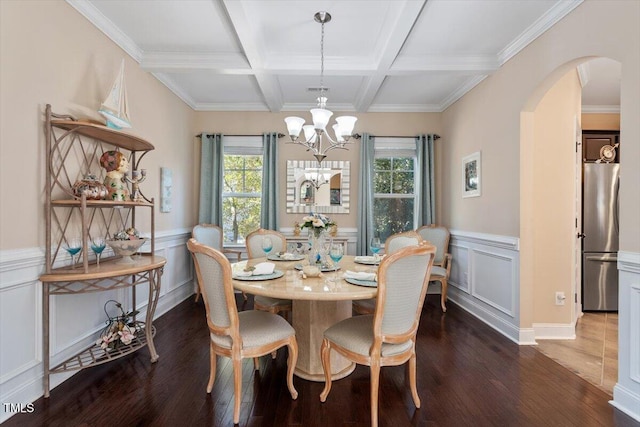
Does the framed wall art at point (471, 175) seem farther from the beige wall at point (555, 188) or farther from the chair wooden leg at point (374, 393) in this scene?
the chair wooden leg at point (374, 393)

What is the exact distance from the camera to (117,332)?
2.38 m

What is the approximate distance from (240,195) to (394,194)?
238cm

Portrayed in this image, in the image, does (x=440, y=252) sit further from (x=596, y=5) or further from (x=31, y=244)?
(x=31, y=244)

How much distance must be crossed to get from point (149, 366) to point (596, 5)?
423 centimetres

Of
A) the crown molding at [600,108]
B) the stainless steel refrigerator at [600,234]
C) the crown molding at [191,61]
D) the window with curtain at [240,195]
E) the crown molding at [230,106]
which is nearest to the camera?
the crown molding at [191,61]

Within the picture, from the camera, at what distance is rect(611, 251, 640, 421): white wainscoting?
1868 mm

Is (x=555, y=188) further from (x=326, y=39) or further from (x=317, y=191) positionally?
(x=317, y=191)

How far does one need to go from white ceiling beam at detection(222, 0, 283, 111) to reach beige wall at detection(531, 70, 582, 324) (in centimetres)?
285

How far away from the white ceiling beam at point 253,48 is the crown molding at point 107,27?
1084 millimetres

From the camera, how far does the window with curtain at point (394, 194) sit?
189 inches

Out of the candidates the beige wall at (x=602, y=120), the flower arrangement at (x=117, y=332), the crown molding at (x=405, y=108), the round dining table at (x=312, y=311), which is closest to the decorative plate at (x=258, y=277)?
the round dining table at (x=312, y=311)

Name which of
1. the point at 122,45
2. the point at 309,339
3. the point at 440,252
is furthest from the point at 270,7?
the point at 440,252

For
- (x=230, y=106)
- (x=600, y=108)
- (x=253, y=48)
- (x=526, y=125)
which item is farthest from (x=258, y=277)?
(x=600, y=108)

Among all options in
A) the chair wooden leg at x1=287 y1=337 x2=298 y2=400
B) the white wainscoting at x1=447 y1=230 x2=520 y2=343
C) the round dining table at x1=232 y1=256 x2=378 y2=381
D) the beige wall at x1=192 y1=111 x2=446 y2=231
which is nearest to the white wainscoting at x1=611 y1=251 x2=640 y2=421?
the white wainscoting at x1=447 y1=230 x2=520 y2=343
